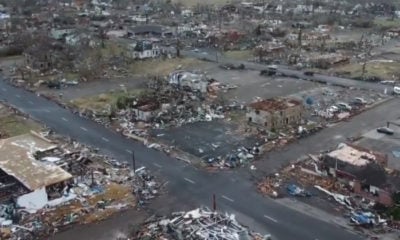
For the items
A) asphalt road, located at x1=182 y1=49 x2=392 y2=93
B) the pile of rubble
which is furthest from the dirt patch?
asphalt road, located at x1=182 y1=49 x2=392 y2=93

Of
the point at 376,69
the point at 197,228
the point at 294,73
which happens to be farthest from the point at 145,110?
the point at 376,69

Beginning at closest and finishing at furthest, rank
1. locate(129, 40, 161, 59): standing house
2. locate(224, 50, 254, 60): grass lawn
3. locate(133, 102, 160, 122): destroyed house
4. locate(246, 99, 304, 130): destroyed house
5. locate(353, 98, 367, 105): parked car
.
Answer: locate(246, 99, 304, 130): destroyed house < locate(133, 102, 160, 122): destroyed house < locate(353, 98, 367, 105): parked car < locate(129, 40, 161, 59): standing house < locate(224, 50, 254, 60): grass lawn

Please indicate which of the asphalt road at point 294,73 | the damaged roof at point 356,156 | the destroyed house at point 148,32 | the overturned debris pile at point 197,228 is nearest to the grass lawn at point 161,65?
the asphalt road at point 294,73

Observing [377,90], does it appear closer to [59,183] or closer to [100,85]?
[100,85]

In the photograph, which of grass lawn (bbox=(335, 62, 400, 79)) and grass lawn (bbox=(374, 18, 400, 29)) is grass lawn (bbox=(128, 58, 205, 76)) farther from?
grass lawn (bbox=(374, 18, 400, 29))

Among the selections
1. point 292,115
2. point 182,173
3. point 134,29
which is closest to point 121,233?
point 182,173

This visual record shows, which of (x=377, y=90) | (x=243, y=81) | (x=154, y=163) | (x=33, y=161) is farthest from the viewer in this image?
(x=243, y=81)
